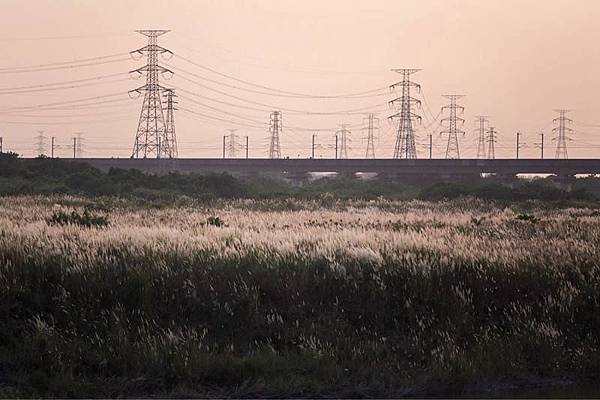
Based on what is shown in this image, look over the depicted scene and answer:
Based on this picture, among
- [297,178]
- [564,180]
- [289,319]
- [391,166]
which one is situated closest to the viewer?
[289,319]

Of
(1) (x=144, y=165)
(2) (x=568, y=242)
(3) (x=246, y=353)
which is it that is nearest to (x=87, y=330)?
(3) (x=246, y=353)

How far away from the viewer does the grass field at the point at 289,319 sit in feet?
38.7

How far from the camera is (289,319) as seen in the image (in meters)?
13.5

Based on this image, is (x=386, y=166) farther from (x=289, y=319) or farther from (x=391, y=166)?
(x=289, y=319)

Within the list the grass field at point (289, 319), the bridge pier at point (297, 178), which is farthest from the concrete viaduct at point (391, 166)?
the grass field at point (289, 319)

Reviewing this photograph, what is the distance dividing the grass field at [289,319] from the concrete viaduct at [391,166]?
9592cm

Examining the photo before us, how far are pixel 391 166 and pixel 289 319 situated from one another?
105 metres

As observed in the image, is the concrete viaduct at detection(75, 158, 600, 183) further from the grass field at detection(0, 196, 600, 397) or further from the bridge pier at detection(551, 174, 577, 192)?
the grass field at detection(0, 196, 600, 397)

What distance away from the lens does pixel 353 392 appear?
11617 millimetres

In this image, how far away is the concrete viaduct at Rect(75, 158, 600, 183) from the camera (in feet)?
381

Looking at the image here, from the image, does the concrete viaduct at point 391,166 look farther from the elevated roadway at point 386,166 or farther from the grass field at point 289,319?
the grass field at point 289,319

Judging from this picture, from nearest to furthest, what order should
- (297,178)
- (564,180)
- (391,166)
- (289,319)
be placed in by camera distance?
(289,319), (391,166), (564,180), (297,178)

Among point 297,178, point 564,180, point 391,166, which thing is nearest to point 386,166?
point 391,166

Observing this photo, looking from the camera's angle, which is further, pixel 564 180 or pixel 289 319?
pixel 564 180
